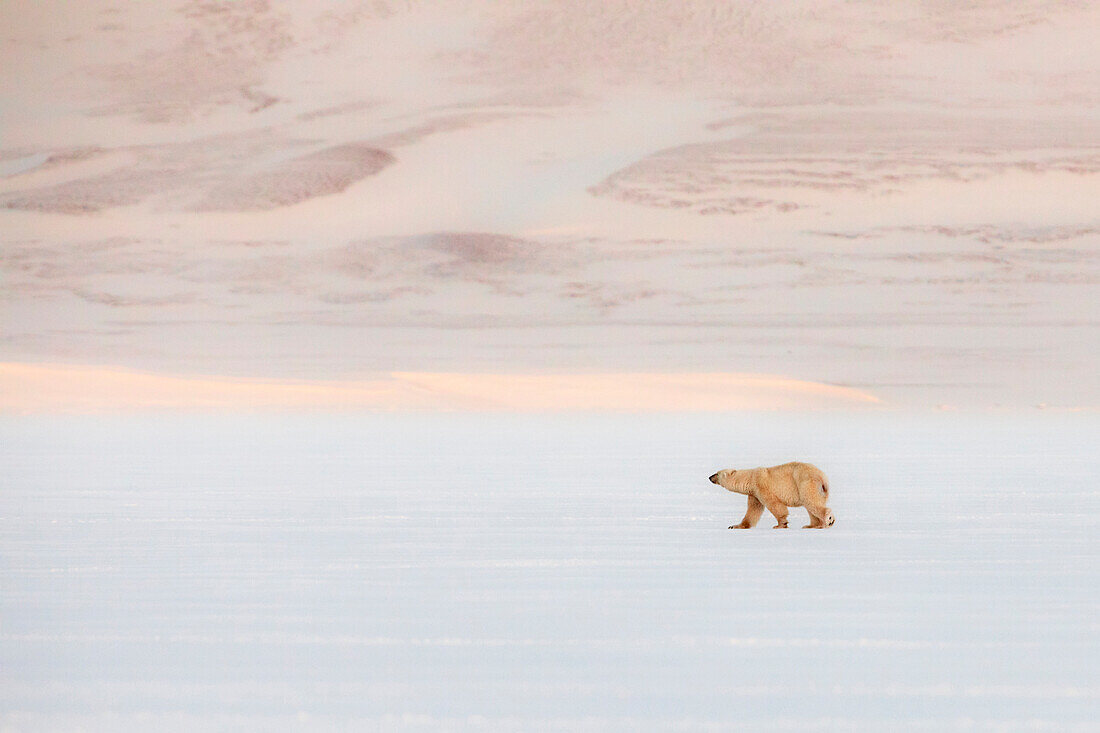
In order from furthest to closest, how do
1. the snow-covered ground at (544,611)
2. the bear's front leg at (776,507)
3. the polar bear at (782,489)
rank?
1. the bear's front leg at (776,507)
2. the polar bear at (782,489)
3. the snow-covered ground at (544,611)

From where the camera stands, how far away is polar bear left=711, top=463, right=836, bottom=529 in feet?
29.2

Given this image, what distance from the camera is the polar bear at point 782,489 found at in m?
8.91

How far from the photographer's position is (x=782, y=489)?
9078 millimetres

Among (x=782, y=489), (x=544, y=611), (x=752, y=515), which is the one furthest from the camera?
(x=752, y=515)

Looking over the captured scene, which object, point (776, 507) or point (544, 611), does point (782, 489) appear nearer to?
point (776, 507)

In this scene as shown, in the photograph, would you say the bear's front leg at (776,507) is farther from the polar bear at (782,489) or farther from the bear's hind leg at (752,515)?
the bear's hind leg at (752,515)

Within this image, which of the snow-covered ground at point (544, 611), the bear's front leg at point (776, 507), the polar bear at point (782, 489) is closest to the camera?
the snow-covered ground at point (544, 611)

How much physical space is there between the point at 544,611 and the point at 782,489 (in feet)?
10.8

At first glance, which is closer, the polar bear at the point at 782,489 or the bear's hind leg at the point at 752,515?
the polar bear at the point at 782,489

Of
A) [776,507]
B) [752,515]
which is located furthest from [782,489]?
[752,515]

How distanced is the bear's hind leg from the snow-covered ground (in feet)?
0.51

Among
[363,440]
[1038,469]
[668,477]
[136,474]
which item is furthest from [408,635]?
[363,440]

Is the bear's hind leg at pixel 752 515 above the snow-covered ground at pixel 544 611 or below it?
above

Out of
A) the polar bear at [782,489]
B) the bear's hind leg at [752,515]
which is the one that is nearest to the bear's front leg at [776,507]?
the polar bear at [782,489]
